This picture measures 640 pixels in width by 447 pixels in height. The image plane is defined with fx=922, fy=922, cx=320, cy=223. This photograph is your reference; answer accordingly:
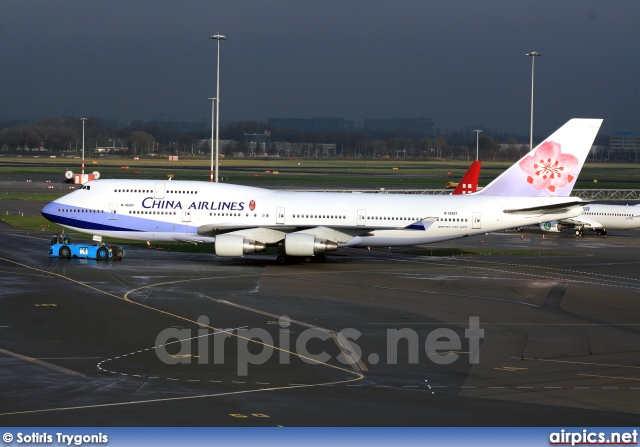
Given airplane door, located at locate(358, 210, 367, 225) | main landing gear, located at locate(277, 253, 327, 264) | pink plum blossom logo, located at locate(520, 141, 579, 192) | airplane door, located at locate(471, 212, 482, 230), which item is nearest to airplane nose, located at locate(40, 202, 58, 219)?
main landing gear, located at locate(277, 253, 327, 264)

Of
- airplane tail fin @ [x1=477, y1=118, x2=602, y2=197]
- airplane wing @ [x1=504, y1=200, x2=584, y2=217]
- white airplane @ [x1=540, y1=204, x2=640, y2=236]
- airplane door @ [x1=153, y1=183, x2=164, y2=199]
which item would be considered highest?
airplane tail fin @ [x1=477, y1=118, x2=602, y2=197]

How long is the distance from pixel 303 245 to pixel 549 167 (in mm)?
15929

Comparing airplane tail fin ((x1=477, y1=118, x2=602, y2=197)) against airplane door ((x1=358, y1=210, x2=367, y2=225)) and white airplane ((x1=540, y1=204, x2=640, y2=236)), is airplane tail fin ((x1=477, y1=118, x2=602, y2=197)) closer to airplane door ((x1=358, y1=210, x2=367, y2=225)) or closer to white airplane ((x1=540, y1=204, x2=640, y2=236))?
airplane door ((x1=358, y1=210, x2=367, y2=225))

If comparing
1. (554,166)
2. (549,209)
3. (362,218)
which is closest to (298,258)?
(362,218)

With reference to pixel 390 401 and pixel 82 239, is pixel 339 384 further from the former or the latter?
pixel 82 239

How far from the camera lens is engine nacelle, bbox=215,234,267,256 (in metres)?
50.2

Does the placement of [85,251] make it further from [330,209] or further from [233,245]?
[330,209]

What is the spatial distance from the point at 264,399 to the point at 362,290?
20843 millimetres

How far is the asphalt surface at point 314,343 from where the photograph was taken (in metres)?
21.3

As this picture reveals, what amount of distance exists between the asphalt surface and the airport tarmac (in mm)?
87

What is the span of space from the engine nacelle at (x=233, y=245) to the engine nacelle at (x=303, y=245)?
1.85 meters

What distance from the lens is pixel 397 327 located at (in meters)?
33.2

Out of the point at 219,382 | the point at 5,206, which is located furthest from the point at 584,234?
the point at 219,382

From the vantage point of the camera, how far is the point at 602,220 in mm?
78188
